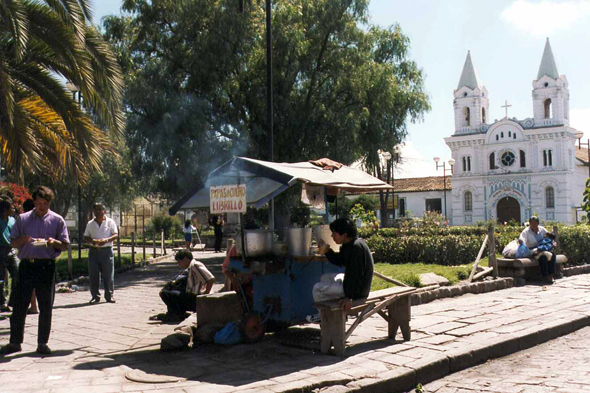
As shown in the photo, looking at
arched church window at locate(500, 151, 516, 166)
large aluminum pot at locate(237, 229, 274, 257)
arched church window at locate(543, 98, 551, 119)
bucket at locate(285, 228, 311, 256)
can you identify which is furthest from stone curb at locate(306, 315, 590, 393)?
arched church window at locate(543, 98, 551, 119)

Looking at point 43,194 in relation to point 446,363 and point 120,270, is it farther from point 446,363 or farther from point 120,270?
point 120,270

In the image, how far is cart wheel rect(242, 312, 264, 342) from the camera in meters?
6.82

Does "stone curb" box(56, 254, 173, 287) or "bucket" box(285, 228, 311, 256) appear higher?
"bucket" box(285, 228, 311, 256)

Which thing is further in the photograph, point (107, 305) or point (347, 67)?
point (347, 67)

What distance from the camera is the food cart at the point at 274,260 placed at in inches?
268

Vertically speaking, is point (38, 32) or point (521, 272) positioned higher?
point (38, 32)

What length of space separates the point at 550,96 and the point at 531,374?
53.9 metres

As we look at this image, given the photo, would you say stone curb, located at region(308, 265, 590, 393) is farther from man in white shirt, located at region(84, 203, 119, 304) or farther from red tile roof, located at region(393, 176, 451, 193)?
red tile roof, located at region(393, 176, 451, 193)

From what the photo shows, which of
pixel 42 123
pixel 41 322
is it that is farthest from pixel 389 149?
pixel 41 322

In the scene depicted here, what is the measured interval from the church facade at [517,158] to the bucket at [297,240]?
156 ft

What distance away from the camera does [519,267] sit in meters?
12.6

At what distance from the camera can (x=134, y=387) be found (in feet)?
16.7

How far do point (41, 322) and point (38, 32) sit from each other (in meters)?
4.93

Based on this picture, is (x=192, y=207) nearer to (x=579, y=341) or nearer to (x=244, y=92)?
(x=579, y=341)
